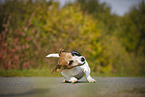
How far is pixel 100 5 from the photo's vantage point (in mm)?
29516

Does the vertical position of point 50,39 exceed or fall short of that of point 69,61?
it falls short

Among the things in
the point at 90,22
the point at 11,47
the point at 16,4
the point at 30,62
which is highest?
the point at 16,4

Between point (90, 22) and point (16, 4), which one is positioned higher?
point (16, 4)

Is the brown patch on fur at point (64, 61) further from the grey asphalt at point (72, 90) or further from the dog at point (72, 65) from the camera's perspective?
the grey asphalt at point (72, 90)

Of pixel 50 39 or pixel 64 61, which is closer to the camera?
pixel 64 61

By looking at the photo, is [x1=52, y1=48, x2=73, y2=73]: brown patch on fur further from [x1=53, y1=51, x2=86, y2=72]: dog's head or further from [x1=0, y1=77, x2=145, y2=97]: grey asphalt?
[x1=0, y1=77, x2=145, y2=97]: grey asphalt

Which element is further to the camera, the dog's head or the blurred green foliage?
the blurred green foliage

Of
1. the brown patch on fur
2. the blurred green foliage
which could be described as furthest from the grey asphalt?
the blurred green foliage

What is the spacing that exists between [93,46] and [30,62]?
565 cm

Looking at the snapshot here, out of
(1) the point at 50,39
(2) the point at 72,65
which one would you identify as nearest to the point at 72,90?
(2) the point at 72,65

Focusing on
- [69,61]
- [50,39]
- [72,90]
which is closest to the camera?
[72,90]

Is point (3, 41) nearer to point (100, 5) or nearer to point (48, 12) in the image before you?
point (48, 12)

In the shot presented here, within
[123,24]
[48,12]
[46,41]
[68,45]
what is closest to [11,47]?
[46,41]

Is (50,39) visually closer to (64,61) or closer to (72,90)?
(64,61)
